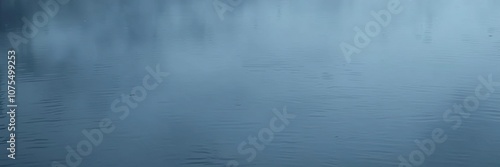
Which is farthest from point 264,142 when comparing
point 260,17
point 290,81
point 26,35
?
point 260,17

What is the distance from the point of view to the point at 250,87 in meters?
6.90

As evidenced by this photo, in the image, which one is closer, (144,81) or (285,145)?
(285,145)

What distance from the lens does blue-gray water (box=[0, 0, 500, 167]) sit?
5.17 metres

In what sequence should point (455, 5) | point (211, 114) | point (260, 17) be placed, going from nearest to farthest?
point (211, 114)
point (260, 17)
point (455, 5)

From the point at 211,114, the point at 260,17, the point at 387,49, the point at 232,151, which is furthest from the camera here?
the point at 260,17

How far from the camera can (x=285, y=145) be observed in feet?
17.4

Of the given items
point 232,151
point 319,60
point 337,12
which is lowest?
point 232,151

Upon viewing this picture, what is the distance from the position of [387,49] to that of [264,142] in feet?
13.2

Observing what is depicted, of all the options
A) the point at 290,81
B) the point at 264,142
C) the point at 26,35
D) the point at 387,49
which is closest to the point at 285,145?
the point at 264,142

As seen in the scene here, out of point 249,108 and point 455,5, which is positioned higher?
point 455,5

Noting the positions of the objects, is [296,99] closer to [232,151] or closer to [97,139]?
[232,151]

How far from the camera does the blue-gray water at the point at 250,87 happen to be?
5168 millimetres

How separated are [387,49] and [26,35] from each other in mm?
4659

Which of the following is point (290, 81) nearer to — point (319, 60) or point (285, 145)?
point (319, 60)
